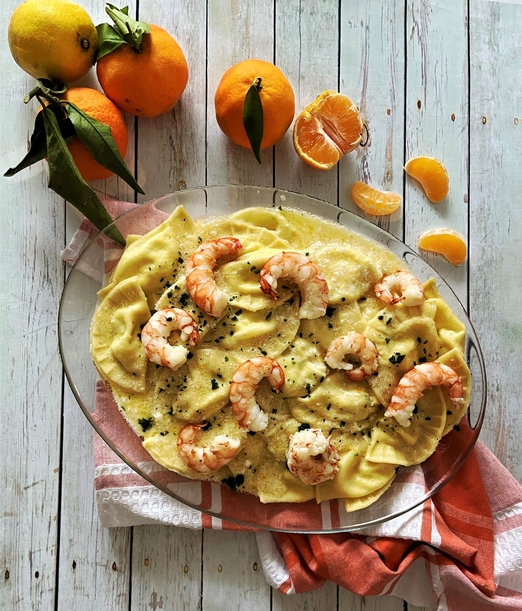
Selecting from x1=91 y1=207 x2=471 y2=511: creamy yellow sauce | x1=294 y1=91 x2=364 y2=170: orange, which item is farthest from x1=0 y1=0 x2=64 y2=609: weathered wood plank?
x1=294 y1=91 x2=364 y2=170: orange

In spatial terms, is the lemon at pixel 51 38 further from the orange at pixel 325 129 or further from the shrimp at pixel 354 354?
the shrimp at pixel 354 354

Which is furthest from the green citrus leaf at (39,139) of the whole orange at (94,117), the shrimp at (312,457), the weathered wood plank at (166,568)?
the weathered wood plank at (166,568)

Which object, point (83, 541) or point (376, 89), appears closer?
point (83, 541)

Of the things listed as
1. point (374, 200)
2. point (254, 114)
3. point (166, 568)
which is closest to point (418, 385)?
point (374, 200)

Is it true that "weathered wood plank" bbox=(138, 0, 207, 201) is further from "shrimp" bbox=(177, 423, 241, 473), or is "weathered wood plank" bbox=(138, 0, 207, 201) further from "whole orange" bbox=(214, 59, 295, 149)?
"shrimp" bbox=(177, 423, 241, 473)

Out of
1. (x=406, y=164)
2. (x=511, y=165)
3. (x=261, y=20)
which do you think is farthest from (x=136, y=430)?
(x=511, y=165)

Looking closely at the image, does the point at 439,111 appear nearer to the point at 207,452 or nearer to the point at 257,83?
the point at 257,83

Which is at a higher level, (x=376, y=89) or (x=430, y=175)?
(x=376, y=89)

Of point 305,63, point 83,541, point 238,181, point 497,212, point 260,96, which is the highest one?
point 305,63

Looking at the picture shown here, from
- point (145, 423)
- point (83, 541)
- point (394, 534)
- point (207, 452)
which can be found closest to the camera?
point (207, 452)
